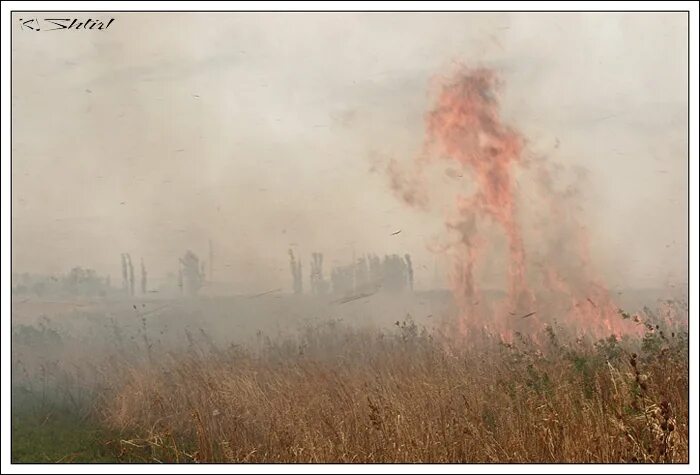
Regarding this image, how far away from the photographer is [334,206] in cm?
500

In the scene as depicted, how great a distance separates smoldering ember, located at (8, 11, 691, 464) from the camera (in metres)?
4.85

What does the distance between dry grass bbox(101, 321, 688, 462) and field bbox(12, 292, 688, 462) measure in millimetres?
10

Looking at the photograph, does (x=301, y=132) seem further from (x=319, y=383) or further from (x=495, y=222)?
(x=319, y=383)

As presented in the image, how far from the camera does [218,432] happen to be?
4.63 meters

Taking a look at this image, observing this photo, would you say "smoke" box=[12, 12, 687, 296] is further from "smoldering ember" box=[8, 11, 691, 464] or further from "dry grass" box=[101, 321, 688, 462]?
"dry grass" box=[101, 321, 688, 462]

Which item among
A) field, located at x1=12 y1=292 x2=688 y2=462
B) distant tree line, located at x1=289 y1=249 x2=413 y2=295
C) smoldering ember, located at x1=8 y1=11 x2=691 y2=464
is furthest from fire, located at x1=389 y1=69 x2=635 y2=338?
distant tree line, located at x1=289 y1=249 x2=413 y2=295

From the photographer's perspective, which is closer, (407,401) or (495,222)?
(407,401)

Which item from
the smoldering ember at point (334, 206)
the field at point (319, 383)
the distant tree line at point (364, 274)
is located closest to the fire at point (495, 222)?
the smoldering ember at point (334, 206)

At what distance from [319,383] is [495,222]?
68.6 inches

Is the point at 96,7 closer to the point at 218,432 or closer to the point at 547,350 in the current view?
the point at 218,432

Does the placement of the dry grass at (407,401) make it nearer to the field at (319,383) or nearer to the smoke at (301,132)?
the field at (319,383)

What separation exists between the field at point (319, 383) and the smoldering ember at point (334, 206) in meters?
0.02

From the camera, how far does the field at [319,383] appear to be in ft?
14.5

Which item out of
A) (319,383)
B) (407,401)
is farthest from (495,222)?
(319,383)
